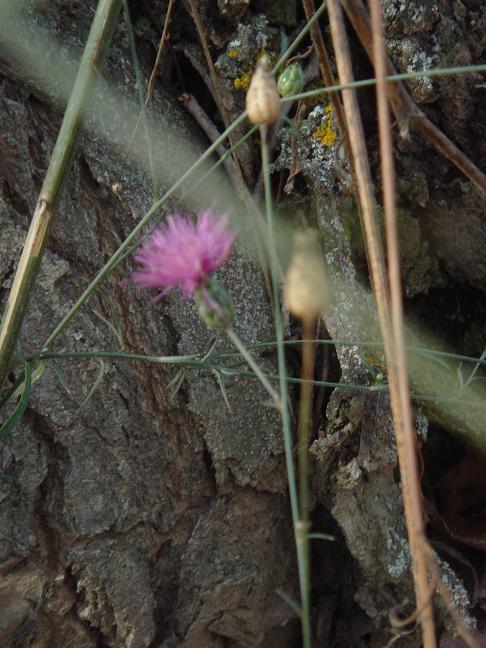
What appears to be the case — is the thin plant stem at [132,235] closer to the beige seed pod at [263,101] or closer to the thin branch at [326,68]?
the beige seed pod at [263,101]

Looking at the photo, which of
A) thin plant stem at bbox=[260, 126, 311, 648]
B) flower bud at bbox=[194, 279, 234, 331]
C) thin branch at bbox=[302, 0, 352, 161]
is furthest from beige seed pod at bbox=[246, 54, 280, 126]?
thin branch at bbox=[302, 0, 352, 161]

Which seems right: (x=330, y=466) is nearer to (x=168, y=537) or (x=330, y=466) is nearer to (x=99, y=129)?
(x=168, y=537)

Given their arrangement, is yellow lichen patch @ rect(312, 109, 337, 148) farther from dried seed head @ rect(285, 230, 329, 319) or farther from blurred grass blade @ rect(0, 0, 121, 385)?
dried seed head @ rect(285, 230, 329, 319)

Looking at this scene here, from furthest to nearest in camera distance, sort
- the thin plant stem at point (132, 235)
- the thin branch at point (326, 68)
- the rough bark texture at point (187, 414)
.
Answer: the rough bark texture at point (187, 414) → the thin branch at point (326, 68) → the thin plant stem at point (132, 235)

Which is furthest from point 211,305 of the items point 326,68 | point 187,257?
point 326,68

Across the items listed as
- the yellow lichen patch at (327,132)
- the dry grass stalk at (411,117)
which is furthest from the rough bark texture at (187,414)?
the dry grass stalk at (411,117)

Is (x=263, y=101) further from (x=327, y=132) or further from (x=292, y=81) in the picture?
(x=327, y=132)

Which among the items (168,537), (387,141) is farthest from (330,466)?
(387,141)
